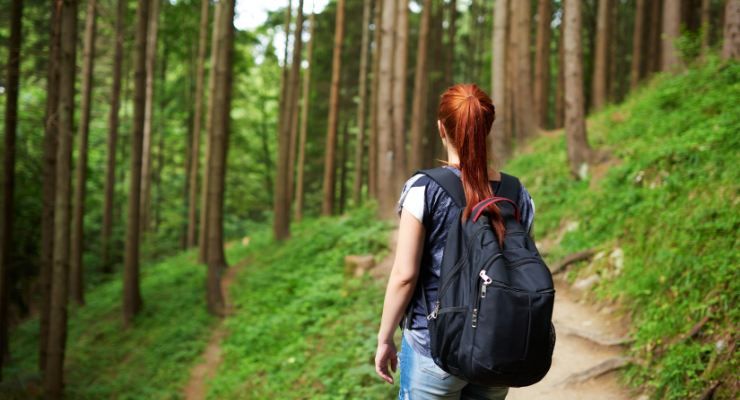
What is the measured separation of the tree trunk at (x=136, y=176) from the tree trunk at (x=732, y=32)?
10815mm

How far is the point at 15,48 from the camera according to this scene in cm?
977

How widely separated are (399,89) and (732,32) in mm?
6178

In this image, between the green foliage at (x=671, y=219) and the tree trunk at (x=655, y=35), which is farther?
the tree trunk at (x=655, y=35)

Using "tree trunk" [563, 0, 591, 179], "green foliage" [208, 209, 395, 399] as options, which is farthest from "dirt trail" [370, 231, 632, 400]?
"tree trunk" [563, 0, 591, 179]

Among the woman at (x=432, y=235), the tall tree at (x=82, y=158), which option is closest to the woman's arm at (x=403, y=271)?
the woman at (x=432, y=235)

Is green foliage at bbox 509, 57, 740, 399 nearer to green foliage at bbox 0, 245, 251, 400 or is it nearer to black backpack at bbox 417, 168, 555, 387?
black backpack at bbox 417, 168, 555, 387

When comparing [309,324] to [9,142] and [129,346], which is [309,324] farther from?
[9,142]

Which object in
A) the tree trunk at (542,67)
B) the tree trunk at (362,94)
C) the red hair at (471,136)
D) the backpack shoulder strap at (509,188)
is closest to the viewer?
the red hair at (471,136)

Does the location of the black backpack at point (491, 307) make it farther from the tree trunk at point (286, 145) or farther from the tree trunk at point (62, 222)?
the tree trunk at point (286, 145)

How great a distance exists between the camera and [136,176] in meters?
12.2

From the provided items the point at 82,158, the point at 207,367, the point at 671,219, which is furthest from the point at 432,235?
the point at 82,158

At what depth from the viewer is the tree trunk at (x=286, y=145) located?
16938 mm

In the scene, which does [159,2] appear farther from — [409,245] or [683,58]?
[409,245]

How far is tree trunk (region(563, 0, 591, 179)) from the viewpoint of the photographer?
9.75 metres
